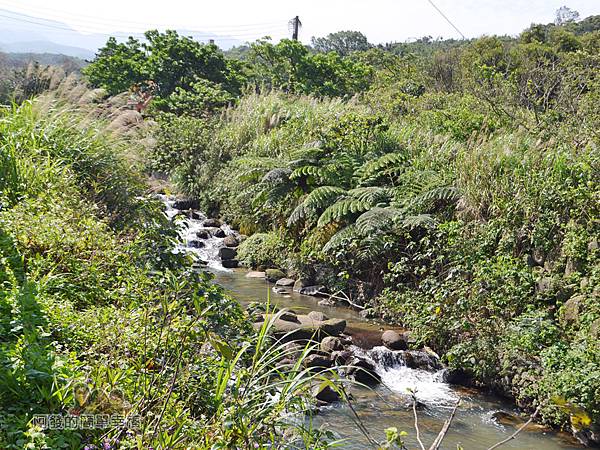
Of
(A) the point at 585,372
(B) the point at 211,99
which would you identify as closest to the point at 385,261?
(A) the point at 585,372

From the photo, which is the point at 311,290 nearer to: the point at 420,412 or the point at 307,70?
the point at 420,412

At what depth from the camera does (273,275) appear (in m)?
11.3

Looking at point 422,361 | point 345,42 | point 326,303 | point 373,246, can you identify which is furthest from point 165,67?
point 345,42

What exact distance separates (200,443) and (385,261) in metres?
7.22

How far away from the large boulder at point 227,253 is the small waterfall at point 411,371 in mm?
5116

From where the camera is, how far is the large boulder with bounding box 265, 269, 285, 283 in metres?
11.2

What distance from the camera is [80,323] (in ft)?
12.4

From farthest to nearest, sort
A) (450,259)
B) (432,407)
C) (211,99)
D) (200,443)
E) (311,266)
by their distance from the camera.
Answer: (211,99)
(311,266)
(450,259)
(432,407)
(200,443)

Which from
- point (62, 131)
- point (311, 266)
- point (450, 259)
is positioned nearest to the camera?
point (62, 131)

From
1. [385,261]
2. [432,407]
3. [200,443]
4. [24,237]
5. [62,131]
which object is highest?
[62,131]

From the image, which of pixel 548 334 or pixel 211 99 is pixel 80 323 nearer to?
pixel 548 334

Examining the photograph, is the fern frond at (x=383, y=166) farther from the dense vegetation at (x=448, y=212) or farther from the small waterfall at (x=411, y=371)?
the small waterfall at (x=411, y=371)

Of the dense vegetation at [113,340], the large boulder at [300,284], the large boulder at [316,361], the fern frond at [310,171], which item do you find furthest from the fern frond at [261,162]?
the dense vegetation at [113,340]

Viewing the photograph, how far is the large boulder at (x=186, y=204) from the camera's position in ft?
50.2
